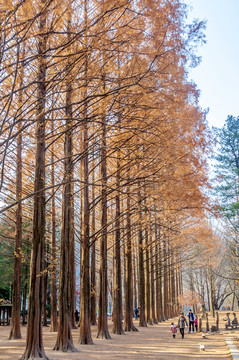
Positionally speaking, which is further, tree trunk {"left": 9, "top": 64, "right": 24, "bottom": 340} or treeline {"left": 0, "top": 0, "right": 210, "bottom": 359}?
tree trunk {"left": 9, "top": 64, "right": 24, "bottom": 340}

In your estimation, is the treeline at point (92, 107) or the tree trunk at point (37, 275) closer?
the treeline at point (92, 107)

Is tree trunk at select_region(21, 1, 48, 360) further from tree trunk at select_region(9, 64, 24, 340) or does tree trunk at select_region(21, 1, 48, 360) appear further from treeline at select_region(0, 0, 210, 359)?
tree trunk at select_region(9, 64, 24, 340)

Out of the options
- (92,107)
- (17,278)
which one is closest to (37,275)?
(92,107)

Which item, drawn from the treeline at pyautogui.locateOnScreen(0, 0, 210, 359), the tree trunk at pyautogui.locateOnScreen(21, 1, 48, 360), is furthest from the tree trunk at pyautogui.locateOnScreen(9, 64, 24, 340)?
the tree trunk at pyautogui.locateOnScreen(21, 1, 48, 360)

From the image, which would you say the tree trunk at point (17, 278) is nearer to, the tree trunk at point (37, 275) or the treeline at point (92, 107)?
the treeline at point (92, 107)

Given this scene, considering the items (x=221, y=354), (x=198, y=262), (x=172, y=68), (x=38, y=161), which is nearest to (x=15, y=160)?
(x=38, y=161)

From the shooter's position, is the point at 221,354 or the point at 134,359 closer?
the point at 134,359

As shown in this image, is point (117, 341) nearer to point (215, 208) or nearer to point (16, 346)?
point (16, 346)

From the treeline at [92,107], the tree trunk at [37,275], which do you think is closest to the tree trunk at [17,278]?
the treeline at [92,107]

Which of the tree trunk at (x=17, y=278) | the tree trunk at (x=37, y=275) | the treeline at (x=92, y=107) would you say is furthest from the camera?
the tree trunk at (x=17, y=278)

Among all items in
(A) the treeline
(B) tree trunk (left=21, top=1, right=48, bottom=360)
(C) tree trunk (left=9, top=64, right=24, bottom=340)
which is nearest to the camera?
(A) the treeline

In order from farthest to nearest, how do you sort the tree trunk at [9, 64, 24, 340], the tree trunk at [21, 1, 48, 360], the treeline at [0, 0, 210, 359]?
1. the tree trunk at [9, 64, 24, 340]
2. the tree trunk at [21, 1, 48, 360]
3. the treeline at [0, 0, 210, 359]

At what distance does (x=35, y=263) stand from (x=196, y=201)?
20.3ft

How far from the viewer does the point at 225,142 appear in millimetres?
34688
